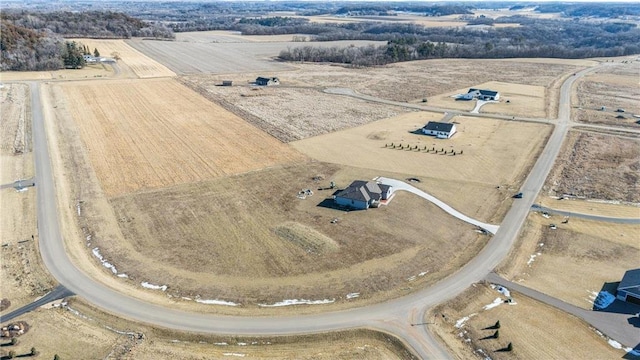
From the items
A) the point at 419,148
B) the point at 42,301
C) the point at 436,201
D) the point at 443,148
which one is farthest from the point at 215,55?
the point at 42,301

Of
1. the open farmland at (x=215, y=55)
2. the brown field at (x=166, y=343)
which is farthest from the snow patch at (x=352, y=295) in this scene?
the open farmland at (x=215, y=55)

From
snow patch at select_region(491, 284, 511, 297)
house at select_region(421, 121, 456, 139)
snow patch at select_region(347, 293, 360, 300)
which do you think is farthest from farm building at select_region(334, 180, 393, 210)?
house at select_region(421, 121, 456, 139)

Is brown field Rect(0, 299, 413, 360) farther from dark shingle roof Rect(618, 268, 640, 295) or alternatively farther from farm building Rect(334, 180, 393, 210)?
dark shingle roof Rect(618, 268, 640, 295)

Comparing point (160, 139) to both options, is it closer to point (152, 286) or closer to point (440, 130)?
point (152, 286)

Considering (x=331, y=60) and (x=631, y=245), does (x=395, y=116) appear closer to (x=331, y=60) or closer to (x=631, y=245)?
(x=631, y=245)

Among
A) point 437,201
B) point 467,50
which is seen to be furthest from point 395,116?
point 467,50

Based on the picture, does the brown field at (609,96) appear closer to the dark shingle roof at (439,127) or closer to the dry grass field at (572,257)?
the dark shingle roof at (439,127)
